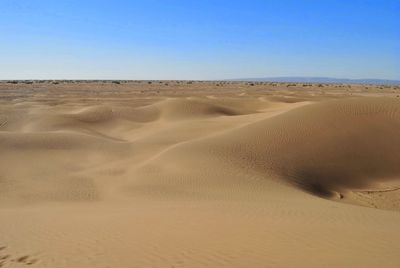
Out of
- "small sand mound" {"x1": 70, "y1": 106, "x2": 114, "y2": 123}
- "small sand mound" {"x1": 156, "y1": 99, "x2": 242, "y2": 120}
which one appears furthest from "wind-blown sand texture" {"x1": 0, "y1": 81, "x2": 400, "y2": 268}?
"small sand mound" {"x1": 156, "y1": 99, "x2": 242, "y2": 120}

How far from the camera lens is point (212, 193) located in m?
12.7

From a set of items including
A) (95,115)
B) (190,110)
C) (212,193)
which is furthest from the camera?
(190,110)

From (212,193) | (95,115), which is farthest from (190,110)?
(212,193)

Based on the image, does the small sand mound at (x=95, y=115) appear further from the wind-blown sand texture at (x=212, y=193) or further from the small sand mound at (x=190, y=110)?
the small sand mound at (x=190, y=110)

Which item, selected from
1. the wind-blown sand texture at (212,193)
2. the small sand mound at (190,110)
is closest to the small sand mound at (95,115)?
the wind-blown sand texture at (212,193)

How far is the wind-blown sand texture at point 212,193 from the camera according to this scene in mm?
7086

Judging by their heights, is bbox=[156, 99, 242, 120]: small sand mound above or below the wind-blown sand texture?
above

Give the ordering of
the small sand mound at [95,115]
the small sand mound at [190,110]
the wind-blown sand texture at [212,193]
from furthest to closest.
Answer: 1. the small sand mound at [190,110]
2. the small sand mound at [95,115]
3. the wind-blown sand texture at [212,193]

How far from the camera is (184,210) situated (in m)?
9.96

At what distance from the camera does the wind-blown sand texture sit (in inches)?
279

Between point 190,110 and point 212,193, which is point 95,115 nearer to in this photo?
point 190,110

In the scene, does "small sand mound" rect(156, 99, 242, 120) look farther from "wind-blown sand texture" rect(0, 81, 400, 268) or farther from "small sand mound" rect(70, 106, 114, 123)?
"small sand mound" rect(70, 106, 114, 123)

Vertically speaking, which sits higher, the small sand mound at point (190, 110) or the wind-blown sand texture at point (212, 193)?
the small sand mound at point (190, 110)

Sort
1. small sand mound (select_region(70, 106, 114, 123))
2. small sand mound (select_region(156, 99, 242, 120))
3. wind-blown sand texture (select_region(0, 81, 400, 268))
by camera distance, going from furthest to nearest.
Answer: small sand mound (select_region(156, 99, 242, 120)) < small sand mound (select_region(70, 106, 114, 123)) < wind-blown sand texture (select_region(0, 81, 400, 268))
